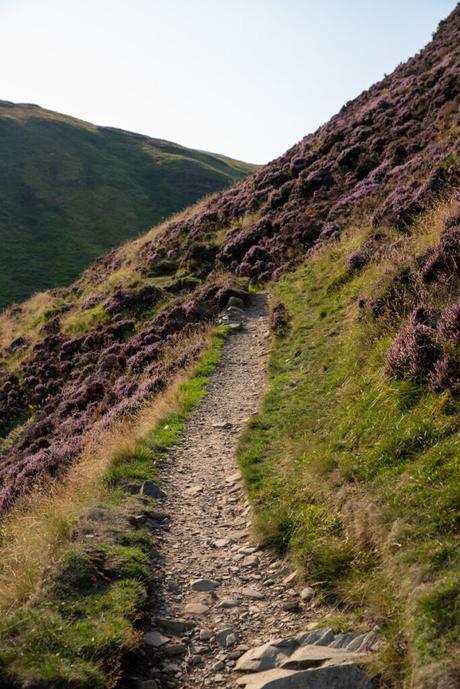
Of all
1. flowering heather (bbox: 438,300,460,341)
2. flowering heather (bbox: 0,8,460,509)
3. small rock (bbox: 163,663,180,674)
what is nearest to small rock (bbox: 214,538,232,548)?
small rock (bbox: 163,663,180,674)

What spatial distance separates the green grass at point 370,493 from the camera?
4973 millimetres

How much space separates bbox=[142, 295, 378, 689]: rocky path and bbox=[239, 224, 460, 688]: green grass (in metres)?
0.41

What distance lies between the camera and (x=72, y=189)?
77.3 m

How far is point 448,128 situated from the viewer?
82.9 feet

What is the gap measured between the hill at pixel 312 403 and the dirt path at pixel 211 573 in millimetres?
420

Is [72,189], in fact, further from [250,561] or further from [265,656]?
[265,656]

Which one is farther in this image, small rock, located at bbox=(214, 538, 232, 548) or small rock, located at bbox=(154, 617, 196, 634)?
small rock, located at bbox=(214, 538, 232, 548)

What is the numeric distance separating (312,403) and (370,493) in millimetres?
4382

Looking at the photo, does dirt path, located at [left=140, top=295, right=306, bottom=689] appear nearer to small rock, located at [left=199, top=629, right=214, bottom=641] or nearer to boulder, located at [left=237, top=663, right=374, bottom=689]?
small rock, located at [left=199, top=629, right=214, bottom=641]

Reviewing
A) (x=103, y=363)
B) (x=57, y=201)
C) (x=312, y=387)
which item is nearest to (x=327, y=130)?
(x=103, y=363)

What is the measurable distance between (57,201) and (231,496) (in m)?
72.0

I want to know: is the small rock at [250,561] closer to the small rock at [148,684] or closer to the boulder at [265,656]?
the boulder at [265,656]

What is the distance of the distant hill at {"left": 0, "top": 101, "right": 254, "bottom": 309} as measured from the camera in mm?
60906

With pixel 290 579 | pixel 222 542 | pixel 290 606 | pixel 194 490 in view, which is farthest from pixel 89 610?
pixel 194 490
